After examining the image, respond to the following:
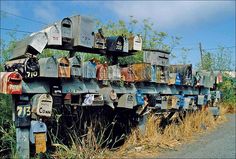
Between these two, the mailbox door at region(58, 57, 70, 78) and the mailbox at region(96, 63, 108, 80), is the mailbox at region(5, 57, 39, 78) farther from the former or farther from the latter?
the mailbox at region(96, 63, 108, 80)

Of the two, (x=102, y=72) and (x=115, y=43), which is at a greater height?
(x=115, y=43)

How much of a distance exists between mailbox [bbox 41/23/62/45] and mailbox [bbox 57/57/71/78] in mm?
238

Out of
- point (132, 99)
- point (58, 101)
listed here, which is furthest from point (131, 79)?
point (58, 101)

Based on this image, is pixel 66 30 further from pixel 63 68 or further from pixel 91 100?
pixel 91 100

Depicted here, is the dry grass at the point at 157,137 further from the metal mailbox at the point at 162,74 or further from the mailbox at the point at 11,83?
the mailbox at the point at 11,83

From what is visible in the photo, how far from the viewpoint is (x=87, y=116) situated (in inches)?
203

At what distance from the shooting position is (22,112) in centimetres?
375

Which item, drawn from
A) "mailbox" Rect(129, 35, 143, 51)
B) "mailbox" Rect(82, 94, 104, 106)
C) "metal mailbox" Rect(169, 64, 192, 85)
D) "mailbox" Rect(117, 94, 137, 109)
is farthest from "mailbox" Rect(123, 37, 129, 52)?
"metal mailbox" Rect(169, 64, 192, 85)

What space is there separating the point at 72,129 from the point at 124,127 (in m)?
1.35

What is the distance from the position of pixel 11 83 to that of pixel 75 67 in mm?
1027

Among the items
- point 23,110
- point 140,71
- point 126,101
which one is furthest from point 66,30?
point 140,71

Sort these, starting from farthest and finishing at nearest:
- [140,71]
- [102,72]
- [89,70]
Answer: [140,71] < [102,72] < [89,70]

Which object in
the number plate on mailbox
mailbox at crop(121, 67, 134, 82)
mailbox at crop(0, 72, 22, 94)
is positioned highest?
mailbox at crop(121, 67, 134, 82)

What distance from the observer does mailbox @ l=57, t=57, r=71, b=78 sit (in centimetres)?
406
